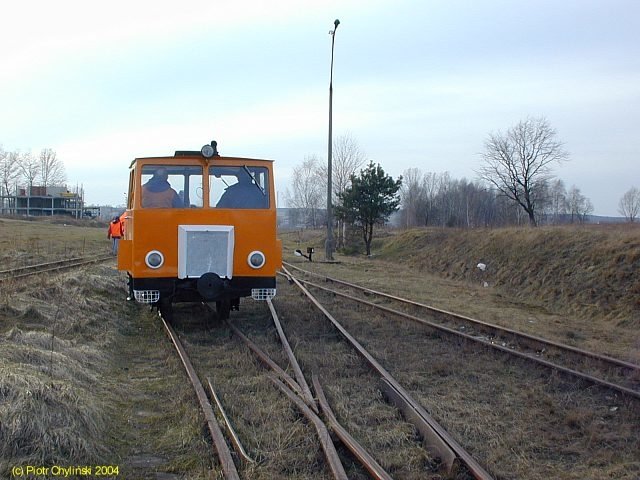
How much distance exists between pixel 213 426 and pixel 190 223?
191 inches

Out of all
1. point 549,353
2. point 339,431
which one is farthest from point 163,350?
point 549,353

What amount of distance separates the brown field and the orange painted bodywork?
3.93ft

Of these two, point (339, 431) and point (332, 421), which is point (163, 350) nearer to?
point (332, 421)

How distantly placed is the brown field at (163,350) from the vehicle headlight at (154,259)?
1136mm

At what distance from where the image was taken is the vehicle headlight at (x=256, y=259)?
973cm

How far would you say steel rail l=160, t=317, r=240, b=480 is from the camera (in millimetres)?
4328

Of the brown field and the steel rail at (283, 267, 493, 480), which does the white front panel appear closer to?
the brown field

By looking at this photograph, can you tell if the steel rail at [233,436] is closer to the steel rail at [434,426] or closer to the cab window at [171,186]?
the steel rail at [434,426]

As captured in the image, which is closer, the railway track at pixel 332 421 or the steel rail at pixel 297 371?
the railway track at pixel 332 421

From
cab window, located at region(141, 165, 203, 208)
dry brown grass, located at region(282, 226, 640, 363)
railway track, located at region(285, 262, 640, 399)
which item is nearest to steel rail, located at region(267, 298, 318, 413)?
cab window, located at region(141, 165, 203, 208)

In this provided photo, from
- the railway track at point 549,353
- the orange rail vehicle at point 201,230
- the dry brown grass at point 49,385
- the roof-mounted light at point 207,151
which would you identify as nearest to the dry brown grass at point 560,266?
the railway track at point 549,353

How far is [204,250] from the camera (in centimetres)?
948

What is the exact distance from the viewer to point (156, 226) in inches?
372

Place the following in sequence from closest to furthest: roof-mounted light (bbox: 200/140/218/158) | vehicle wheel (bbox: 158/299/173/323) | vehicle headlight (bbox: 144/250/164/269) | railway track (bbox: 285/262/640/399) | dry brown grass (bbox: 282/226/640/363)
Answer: railway track (bbox: 285/262/640/399), vehicle headlight (bbox: 144/250/164/269), roof-mounted light (bbox: 200/140/218/158), vehicle wheel (bbox: 158/299/173/323), dry brown grass (bbox: 282/226/640/363)
